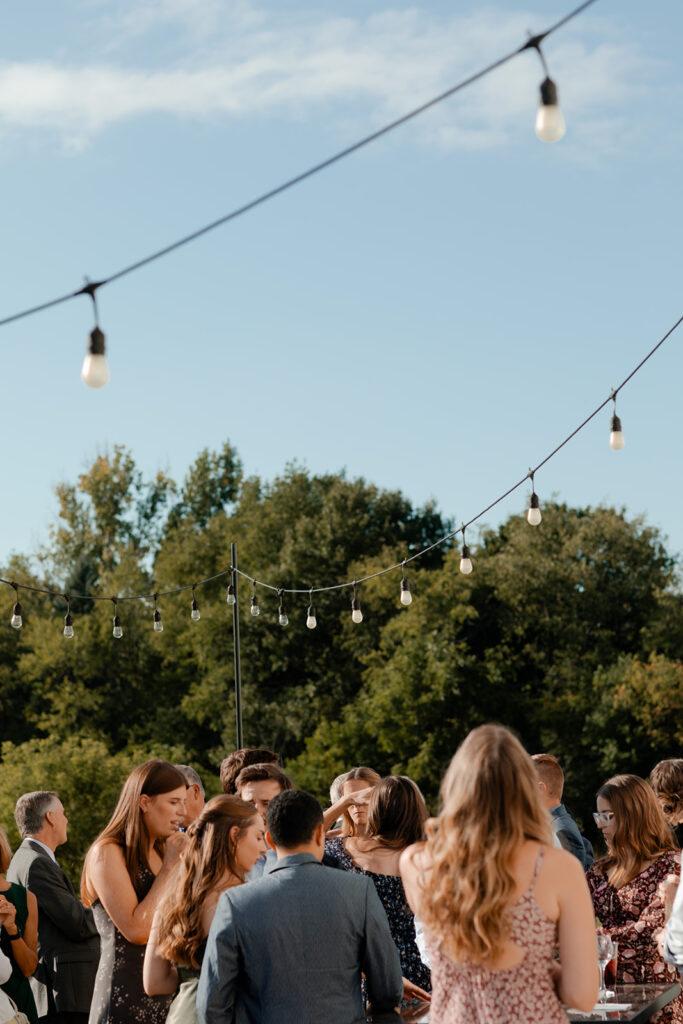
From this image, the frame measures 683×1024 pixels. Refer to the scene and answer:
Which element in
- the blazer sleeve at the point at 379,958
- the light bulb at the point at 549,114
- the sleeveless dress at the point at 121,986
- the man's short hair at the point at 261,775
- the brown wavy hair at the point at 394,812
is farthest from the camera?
the man's short hair at the point at 261,775

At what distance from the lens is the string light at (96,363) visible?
3.93m

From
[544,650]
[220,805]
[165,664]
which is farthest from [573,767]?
[220,805]

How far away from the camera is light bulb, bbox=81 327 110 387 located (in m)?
3.93

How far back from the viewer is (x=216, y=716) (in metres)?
28.7

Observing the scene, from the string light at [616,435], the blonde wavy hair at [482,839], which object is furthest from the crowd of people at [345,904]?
the string light at [616,435]

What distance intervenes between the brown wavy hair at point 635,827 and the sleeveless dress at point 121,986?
1.85 m

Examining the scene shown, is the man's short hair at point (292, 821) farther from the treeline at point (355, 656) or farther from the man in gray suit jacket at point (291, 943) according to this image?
the treeline at point (355, 656)

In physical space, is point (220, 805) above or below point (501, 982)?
above

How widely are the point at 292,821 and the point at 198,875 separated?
0.36 metres

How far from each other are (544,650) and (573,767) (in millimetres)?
2812

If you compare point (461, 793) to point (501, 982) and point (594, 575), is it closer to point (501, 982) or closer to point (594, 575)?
point (501, 982)

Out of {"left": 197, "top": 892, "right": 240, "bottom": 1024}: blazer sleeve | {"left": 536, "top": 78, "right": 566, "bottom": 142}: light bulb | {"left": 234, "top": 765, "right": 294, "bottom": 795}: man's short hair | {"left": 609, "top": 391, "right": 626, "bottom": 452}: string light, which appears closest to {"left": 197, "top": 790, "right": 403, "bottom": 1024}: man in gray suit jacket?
{"left": 197, "top": 892, "right": 240, "bottom": 1024}: blazer sleeve

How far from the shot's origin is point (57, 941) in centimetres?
526

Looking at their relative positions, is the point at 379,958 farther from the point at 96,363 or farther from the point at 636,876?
the point at 96,363
